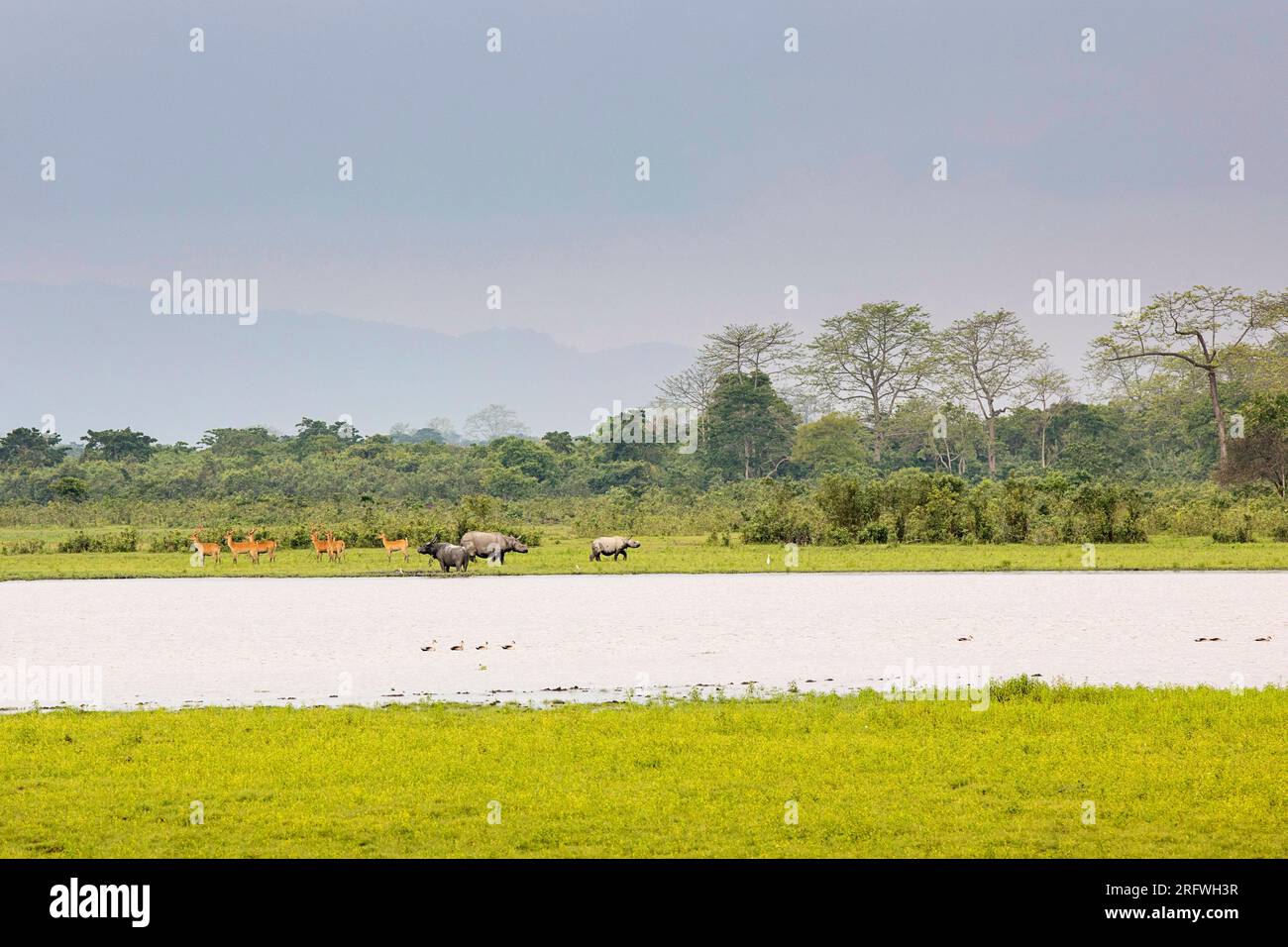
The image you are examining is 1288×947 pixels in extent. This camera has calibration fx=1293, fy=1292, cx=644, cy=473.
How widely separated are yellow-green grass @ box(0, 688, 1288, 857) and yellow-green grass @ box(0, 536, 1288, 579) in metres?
18.8

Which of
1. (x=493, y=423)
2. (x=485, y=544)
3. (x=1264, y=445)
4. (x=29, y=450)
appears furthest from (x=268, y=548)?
(x=493, y=423)

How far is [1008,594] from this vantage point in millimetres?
22609

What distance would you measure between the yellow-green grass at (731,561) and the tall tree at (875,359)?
42.7m

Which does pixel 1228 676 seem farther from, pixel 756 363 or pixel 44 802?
pixel 756 363

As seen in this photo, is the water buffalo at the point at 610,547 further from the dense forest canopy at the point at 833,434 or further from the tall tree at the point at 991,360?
the tall tree at the point at 991,360

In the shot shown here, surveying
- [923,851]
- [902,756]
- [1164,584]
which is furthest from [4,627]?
[1164,584]

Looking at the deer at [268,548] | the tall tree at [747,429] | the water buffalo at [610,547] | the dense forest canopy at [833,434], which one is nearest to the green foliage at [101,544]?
the deer at [268,548]

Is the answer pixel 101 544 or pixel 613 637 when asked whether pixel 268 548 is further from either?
pixel 613 637

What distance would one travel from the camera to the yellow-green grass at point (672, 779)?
7188mm

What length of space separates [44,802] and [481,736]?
10.2 ft

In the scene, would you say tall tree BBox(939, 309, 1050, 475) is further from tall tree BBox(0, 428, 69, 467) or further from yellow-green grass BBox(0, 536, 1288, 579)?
tall tree BBox(0, 428, 69, 467)

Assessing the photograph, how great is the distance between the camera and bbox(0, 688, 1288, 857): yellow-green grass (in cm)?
719

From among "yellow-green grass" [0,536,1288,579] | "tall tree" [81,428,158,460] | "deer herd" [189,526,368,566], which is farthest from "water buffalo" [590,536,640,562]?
"tall tree" [81,428,158,460]

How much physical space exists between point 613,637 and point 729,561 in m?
15.5
